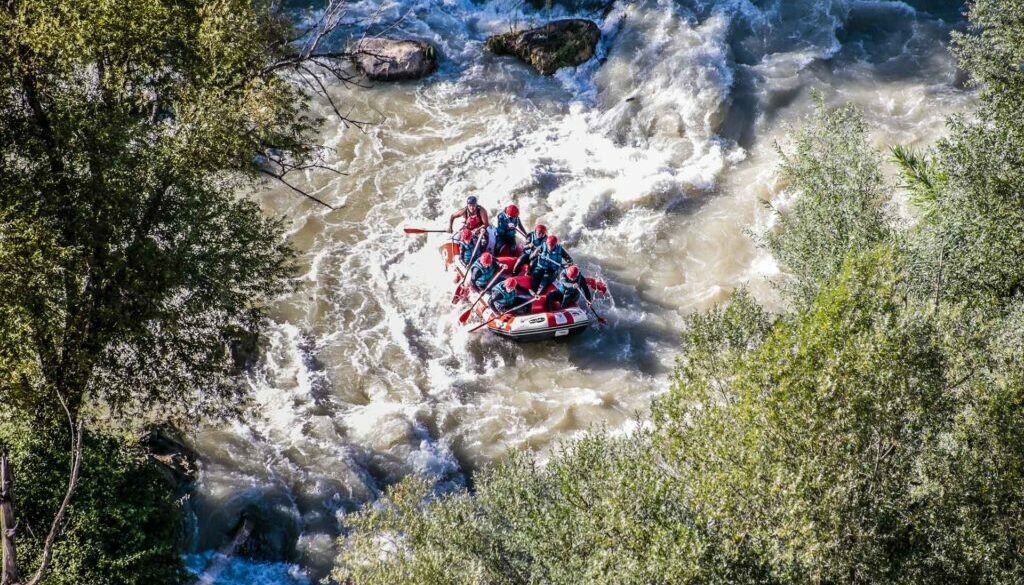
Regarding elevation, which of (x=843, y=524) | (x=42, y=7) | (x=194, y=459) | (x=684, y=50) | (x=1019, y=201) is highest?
(x=42, y=7)

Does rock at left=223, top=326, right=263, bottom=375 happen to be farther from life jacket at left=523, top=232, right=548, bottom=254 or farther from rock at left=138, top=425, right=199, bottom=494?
life jacket at left=523, top=232, right=548, bottom=254

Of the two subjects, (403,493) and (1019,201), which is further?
(1019,201)

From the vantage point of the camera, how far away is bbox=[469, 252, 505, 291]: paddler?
1616 cm

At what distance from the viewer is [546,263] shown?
15828 millimetres

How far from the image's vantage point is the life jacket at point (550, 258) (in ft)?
51.6

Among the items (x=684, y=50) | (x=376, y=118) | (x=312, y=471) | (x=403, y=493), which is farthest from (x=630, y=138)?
(x=403, y=493)

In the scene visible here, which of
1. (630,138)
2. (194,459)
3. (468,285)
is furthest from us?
(630,138)

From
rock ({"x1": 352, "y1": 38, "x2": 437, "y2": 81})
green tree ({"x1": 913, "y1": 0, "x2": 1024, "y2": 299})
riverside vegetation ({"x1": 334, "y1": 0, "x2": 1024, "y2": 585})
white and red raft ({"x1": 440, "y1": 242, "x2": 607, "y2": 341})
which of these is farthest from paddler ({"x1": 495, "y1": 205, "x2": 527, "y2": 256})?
rock ({"x1": 352, "y1": 38, "x2": 437, "y2": 81})

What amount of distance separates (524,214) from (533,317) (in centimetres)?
481

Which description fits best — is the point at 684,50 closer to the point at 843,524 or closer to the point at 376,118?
the point at 376,118

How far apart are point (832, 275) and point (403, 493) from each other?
7486 millimetres

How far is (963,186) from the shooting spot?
11.7 m

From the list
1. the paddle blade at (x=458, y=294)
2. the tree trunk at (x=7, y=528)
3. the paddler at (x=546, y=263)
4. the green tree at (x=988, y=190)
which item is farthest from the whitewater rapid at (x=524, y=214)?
the tree trunk at (x=7, y=528)

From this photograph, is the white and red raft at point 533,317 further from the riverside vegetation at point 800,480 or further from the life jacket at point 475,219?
the riverside vegetation at point 800,480
